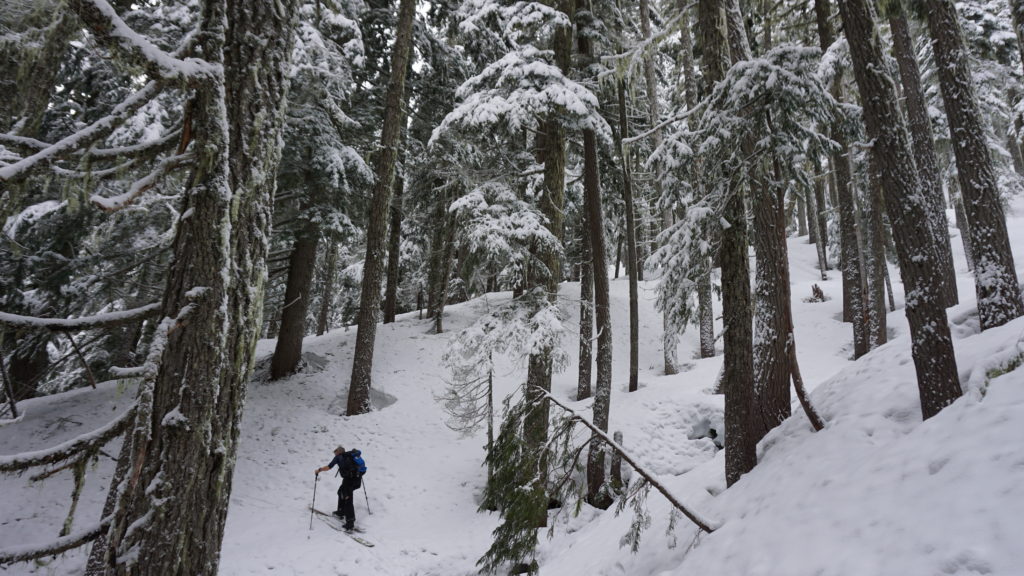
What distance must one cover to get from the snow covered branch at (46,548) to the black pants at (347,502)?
7.10 metres

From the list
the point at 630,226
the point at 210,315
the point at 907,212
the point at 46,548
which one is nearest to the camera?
the point at 46,548

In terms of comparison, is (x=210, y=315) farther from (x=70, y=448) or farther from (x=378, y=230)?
(x=378, y=230)

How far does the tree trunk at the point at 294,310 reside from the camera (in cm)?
1262

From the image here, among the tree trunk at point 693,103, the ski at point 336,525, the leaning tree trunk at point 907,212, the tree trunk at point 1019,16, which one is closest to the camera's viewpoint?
the leaning tree trunk at point 907,212

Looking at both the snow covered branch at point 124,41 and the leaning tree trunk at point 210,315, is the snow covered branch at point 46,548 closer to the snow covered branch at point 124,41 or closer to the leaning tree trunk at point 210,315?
the leaning tree trunk at point 210,315

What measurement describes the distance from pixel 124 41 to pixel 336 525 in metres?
8.67

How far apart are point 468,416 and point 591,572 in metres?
4.83

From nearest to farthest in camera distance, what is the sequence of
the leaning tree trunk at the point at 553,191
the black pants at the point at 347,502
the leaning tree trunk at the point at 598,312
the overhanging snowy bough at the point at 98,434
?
1. the overhanging snowy bough at the point at 98,434
2. the black pants at the point at 347,502
3. the leaning tree trunk at the point at 553,191
4. the leaning tree trunk at the point at 598,312

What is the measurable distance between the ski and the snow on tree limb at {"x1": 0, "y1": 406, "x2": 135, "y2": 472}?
706cm

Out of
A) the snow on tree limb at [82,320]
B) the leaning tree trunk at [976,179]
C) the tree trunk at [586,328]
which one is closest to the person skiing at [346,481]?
the tree trunk at [586,328]

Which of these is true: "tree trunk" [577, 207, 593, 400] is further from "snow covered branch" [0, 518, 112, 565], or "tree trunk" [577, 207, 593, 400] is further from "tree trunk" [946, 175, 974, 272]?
"tree trunk" [946, 175, 974, 272]

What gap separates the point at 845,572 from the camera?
3.08 metres

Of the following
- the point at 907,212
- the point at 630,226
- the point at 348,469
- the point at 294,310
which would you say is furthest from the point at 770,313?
the point at 294,310

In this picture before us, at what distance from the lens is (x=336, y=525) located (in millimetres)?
8703
